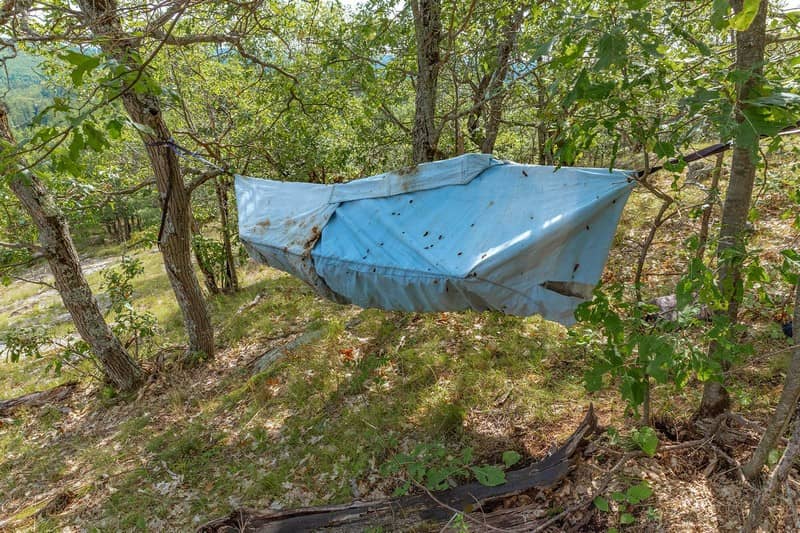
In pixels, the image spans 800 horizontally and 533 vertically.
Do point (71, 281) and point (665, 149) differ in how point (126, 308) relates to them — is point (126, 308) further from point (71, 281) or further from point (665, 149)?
point (665, 149)

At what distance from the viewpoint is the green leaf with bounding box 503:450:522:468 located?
268 cm

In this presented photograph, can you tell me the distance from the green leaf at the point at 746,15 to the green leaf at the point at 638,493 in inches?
84.8

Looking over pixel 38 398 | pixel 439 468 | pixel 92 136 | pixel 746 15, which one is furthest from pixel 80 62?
pixel 38 398

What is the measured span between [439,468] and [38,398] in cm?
574

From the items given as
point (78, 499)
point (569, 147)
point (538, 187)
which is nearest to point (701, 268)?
point (569, 147)

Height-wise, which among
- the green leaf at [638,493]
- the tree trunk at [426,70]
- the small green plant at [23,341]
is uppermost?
the tree trunk at [426,70]

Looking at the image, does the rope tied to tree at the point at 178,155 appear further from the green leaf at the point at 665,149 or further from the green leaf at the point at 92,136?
the green leaf at the point at 665,149

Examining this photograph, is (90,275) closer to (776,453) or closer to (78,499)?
(78,499)

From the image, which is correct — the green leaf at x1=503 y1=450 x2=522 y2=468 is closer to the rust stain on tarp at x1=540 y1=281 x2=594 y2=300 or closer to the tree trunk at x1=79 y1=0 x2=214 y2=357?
the rust stain on tarp at x1=540 y1=281 x2=594 y2=300

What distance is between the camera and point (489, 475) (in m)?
2.52

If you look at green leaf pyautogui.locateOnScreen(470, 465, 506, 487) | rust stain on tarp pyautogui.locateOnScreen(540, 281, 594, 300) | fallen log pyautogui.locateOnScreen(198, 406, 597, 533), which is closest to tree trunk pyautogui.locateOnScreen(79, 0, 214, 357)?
fallen log pyautogui.locateOnScreen(198, 406, 597, 533)

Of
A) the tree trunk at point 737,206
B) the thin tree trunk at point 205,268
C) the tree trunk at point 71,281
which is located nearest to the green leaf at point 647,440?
the tree trunk at point 737,206

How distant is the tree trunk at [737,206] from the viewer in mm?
1693

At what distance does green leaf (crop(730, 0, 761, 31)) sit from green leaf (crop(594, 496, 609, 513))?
2226mm
